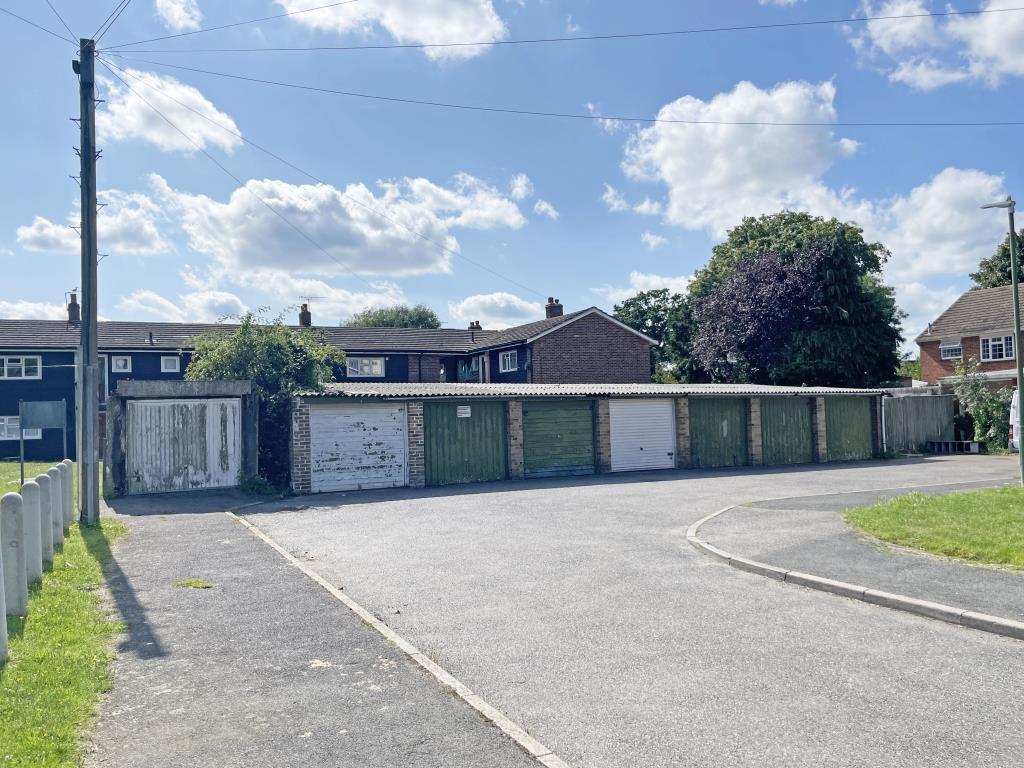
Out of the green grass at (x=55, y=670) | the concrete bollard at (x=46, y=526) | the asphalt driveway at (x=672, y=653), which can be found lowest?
the asphalt driveway at (x=672, y=653)

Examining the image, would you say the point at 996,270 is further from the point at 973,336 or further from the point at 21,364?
the point at 21,364

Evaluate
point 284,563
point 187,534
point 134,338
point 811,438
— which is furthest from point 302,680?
point 134,338

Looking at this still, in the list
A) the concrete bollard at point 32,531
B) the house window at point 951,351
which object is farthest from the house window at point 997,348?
the concrete bollard at point 32,531

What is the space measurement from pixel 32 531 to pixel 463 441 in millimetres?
14229

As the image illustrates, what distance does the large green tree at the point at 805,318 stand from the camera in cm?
3922

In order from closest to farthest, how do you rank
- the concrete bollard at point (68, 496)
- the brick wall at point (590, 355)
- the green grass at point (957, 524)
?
the green grass at point (957, 524) → the concrete bollard at point (68, 496) → the brick wall at point (590, 355)

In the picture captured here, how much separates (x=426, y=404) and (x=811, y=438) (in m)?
13.6

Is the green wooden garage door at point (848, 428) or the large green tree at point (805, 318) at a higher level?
the large green tree at point (805, 318)

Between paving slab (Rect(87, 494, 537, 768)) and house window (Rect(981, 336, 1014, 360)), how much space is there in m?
42.9

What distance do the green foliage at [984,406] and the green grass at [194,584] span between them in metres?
29.1

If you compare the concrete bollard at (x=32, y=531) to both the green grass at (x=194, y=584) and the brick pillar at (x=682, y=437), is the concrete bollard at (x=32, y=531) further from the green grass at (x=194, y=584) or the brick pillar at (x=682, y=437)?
the brick pillar at (x=682, y=437)

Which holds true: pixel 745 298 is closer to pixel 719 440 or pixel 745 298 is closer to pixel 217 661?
pixel 719 440

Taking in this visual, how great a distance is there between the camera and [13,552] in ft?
23.2

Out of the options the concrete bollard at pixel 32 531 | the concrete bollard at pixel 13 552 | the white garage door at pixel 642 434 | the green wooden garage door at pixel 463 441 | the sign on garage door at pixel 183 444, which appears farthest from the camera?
the white garage door at pixel 642 434
